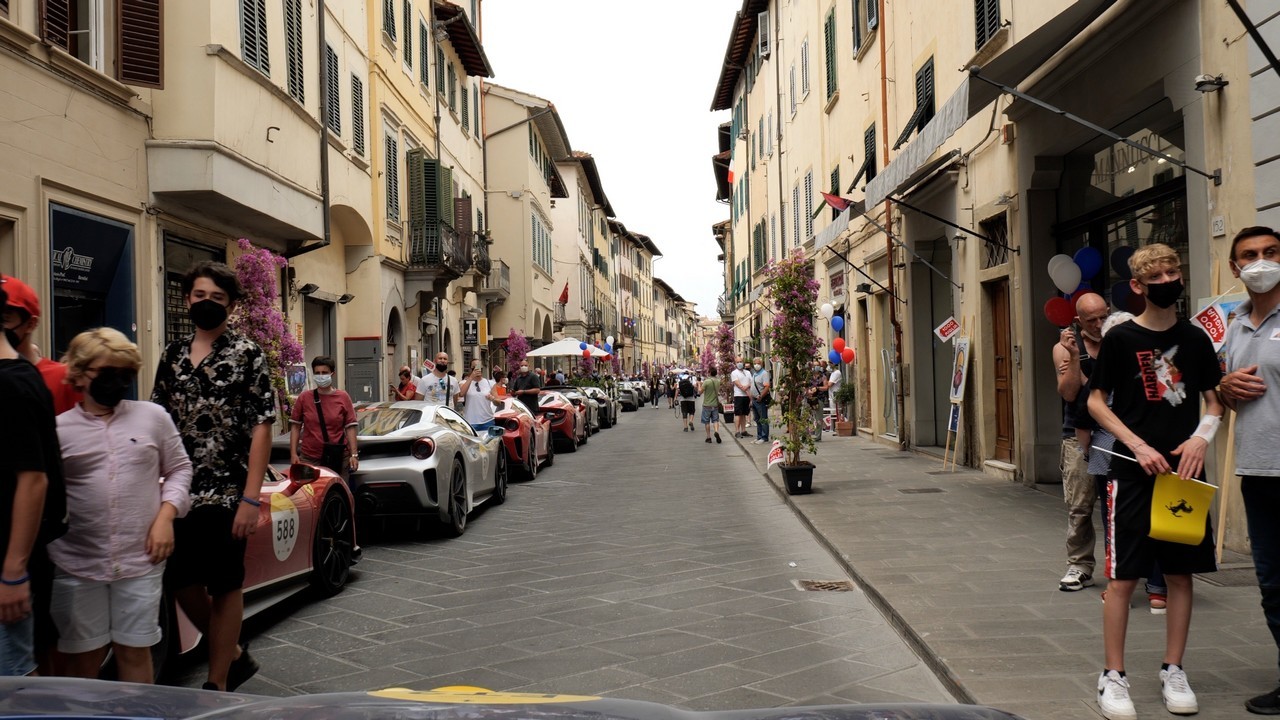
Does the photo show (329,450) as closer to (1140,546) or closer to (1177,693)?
(1140,546)

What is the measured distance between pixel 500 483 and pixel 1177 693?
939 centimetres

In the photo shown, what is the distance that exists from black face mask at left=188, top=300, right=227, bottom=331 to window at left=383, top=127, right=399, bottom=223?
56.6 feet

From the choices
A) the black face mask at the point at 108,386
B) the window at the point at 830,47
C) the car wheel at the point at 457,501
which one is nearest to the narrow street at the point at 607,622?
the car wheel at the point at 457,501

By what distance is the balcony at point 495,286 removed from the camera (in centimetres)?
3300

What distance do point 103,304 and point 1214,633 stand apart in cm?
1039

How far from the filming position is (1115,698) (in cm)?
416

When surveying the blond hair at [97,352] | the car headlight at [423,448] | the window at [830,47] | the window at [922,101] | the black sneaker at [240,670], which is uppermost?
the window at [830,47]

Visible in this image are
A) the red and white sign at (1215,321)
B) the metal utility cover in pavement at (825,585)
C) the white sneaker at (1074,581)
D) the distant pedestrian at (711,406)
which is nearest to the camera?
the white sneaker at (1074,581)

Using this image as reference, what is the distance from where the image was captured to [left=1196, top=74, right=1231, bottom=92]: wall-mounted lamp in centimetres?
754

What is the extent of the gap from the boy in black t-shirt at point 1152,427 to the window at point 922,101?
11274mm

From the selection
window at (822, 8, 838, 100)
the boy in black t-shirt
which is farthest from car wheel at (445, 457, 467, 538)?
window at (822, 8, 838, 100)

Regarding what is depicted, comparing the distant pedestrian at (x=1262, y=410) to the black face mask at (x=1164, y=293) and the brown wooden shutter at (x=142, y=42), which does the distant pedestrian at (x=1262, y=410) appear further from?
the brown wooden shutter at (x=142, y=42)

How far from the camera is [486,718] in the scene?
5.58 ft

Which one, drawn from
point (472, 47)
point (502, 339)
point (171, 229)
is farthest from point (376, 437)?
point (502, 339)
